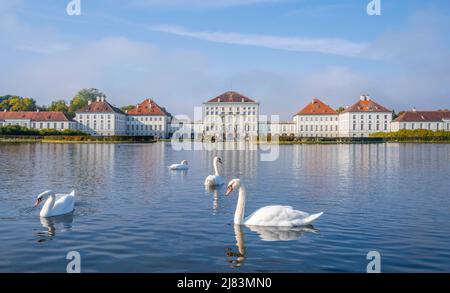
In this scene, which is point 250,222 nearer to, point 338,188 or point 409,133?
point 338,188

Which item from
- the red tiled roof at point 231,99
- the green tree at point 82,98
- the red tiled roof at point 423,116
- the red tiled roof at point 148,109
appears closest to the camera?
the red tiled roof at point 423,116

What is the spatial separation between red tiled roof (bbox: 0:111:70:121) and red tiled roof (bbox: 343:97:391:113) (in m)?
81.7

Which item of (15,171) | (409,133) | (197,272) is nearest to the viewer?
(197,272)

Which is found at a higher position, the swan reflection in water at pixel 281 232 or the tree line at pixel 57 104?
the tree line at pixel 57 104

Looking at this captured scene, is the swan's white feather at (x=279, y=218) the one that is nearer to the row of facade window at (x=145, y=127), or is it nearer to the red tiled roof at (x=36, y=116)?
the red tiled roof at (x=36, y=116)

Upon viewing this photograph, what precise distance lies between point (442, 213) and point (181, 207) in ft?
25.6

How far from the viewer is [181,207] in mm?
13656

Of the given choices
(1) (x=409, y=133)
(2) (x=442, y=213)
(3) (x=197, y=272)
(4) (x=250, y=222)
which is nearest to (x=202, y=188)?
(4) (x=250, y=222)

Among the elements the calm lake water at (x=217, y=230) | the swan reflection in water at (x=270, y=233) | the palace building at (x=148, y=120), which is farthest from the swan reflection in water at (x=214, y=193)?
the palace building at (x=148, y=120)

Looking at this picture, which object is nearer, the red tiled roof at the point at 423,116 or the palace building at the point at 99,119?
the red tiled roof at the point at 423,116

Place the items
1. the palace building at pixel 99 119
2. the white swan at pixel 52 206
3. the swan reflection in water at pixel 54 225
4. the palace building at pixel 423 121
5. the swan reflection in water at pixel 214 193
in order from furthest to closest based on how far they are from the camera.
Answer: the palace building at pixel 99 119
the palace building at pixel 423 121
the swan reflection in water at pixel 214 193
the white swan at pixel 52 206
the swan reflection in water at pixel 54 225

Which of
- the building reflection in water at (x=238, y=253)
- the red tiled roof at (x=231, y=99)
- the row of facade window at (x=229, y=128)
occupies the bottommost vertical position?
the building reflection in water at (x=238, y=253)

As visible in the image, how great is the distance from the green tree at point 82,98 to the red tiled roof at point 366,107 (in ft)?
281

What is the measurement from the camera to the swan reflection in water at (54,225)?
9930 millimetres
